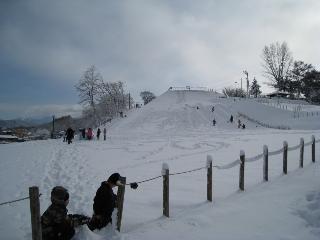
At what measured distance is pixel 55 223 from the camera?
6293 mm

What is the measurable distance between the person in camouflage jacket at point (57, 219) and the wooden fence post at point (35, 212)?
0.38 metres

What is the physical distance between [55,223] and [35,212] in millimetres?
586

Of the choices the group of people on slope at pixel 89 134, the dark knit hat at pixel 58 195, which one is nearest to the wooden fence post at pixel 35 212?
the dark knit hat at pixel 58 195

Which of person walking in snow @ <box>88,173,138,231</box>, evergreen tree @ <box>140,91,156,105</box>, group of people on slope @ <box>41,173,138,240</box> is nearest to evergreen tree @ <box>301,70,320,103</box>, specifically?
evergreen tree @ <box>140,91,156,105</box>

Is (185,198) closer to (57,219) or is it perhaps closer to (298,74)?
(57,219)

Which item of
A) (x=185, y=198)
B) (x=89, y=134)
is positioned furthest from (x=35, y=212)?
(x=89, y=134)

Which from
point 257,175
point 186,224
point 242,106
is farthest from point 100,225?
point 242,106

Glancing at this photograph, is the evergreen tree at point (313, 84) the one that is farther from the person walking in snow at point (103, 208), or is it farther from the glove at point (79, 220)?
the glove at point (79, 220)

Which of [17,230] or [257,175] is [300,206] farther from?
[17,230]

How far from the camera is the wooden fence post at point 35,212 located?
228 inches

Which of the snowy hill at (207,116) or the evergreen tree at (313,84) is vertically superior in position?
the evergreen tree at (313,84)

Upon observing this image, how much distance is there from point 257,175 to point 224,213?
5508 millimetres

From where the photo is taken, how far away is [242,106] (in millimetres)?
68312

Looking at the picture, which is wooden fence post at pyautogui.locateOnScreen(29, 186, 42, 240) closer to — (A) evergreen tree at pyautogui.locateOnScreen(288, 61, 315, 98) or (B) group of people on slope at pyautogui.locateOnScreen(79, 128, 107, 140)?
(B) group of people on slope at pyautogui.locateOnScreen(79, 128, 107, 140)
